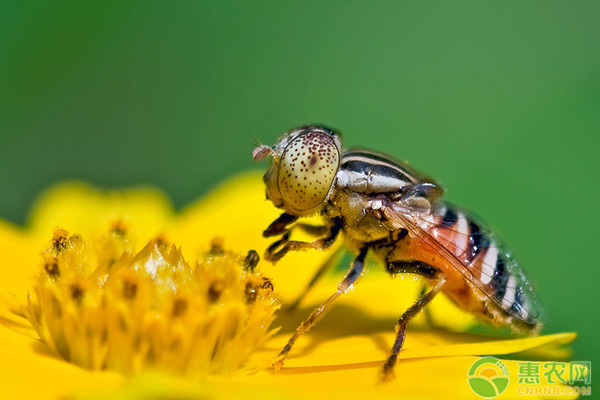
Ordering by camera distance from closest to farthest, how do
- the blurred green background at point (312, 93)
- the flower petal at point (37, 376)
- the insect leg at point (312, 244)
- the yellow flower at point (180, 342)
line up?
the flower petal at point (37, 376), the yellow flower at point (180, 342), the insect leg at point (312, 244), the blurred green background at point (312, 93)

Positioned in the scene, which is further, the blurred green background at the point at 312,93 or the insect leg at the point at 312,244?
the blurred green background at the point at 312,93

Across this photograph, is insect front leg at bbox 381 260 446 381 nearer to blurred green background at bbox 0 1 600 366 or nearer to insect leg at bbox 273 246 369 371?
insect leg at bbox 273 246 369 371

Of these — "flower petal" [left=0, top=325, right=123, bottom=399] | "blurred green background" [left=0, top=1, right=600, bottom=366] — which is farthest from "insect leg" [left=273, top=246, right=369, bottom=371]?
"blurred green background" [left=0, top=1, right=600, bottom=366]

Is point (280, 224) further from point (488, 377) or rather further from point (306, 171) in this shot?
point (488, 377)

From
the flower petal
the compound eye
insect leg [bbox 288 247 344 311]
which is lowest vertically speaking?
the flower petal

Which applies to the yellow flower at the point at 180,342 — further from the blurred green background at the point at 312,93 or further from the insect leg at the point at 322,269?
the blurred green background at the point at 312,93

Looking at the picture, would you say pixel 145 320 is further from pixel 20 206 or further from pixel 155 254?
pixel 20 206

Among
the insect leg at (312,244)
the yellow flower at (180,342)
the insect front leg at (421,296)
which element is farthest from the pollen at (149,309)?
the insect front leg at (421,296)

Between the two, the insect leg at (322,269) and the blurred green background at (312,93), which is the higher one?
the blurred green background at (312,93)
